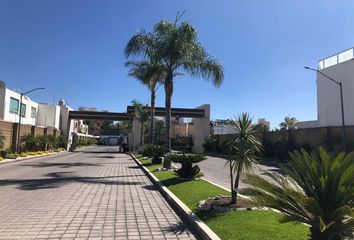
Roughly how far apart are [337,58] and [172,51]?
27.0m

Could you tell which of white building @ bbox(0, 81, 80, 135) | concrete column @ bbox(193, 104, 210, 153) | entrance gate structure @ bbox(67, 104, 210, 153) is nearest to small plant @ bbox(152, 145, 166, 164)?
white building @ bbox(0, 81, 80, 135)

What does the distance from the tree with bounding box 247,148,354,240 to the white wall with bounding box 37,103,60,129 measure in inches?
2561

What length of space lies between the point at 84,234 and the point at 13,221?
2.14 m

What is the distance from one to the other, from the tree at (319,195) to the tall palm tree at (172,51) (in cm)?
2028

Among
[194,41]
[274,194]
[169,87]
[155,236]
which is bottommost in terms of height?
[155,236]

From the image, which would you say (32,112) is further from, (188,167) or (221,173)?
(188,167)

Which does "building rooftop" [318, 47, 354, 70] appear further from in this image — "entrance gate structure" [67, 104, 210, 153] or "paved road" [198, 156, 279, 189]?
"entrance gate structure" [67, 104, 210, 153]

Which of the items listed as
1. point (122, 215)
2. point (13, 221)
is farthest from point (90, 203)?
point (13, 221)

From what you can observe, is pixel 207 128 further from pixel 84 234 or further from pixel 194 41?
pixel 84 234

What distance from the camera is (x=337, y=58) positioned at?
154 feet

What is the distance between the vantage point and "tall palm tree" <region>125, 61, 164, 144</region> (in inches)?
1101

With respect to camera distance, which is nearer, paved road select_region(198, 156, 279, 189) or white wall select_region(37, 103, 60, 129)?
paved road select_region(198, 156, 279, 189)

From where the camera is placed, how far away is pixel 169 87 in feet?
89.0

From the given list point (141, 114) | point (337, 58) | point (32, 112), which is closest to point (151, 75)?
point (337, 58)
